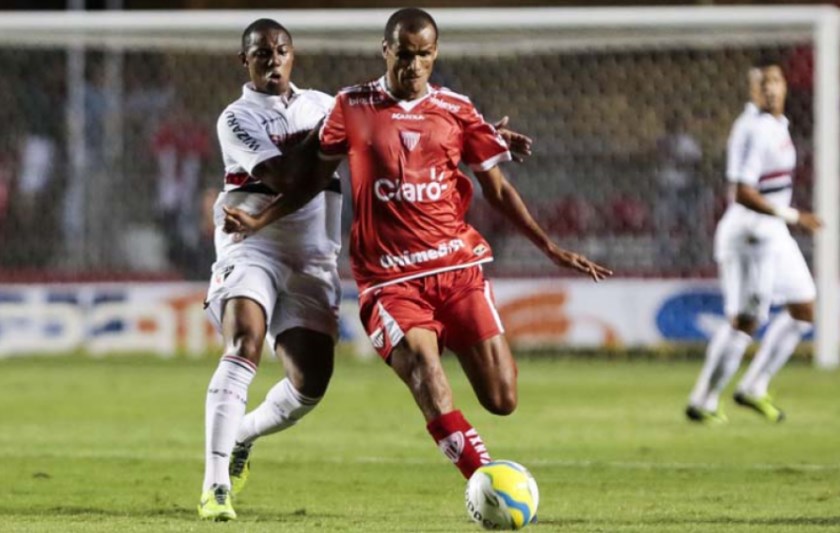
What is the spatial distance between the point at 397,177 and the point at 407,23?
27.3 inches

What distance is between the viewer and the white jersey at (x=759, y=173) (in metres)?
13.0

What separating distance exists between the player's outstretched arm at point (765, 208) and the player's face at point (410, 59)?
5.27 meters

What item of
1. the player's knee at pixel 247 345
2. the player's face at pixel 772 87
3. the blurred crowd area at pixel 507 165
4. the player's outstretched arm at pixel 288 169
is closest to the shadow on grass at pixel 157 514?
the player's knee at pixel 247 345

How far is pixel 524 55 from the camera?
20156 millimetres

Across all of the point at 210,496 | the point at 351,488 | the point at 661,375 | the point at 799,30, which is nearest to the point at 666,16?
the point at 799,30

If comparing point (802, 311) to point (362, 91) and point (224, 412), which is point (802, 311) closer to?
point (362, 91)

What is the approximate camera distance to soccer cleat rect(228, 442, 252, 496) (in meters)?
9.00

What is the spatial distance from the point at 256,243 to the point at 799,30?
38.3ft

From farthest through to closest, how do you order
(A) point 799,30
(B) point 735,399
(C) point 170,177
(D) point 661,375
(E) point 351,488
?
(C) point 170,177, (A) point 799,30, (D) point 661,375, (B) point 735,399, (E) point 351,488

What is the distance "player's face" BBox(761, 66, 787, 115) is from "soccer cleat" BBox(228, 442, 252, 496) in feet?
18.3

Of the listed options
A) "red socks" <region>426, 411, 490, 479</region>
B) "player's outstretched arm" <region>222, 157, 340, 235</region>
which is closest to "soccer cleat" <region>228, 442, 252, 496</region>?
"player's outstretched arm" <region>222, 157, 340, 235</region>

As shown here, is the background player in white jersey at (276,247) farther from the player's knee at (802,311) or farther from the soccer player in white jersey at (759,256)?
the player's knee at (802,311)

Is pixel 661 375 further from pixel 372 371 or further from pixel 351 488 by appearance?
pixel 351 488

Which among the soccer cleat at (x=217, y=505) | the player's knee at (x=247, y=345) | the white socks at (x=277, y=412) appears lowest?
the soccer cleat at (x=217, y=505)
